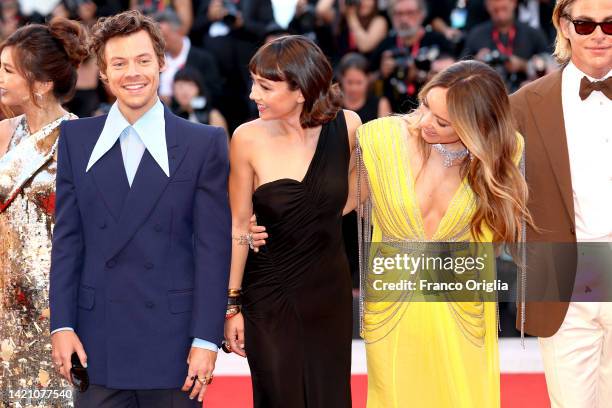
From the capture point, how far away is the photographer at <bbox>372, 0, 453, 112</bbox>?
23.5 ft

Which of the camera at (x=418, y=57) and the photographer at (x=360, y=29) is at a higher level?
the photographer at (x=360, y=29)

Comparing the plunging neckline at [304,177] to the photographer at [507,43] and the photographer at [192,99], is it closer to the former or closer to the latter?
the photographer at [192,99]

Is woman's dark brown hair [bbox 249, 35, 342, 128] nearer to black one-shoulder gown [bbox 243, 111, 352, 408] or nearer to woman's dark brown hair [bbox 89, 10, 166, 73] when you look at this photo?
black one-shoulder gown [bbox 243, 111, 352, 408]

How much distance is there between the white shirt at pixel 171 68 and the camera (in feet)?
23.8

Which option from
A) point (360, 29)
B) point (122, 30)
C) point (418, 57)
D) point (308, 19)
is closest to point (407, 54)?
point (418, 57)

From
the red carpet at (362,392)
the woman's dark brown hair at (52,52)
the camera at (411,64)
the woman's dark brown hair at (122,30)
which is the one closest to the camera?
the woman's dark brown hair at (122,30)

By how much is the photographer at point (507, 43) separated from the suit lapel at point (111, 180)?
4.21 m

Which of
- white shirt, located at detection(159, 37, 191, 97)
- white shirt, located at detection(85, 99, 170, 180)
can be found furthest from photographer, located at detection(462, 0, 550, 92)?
white shirt, located at detection(85, 99, 170, 180)

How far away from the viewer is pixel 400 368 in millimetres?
3480

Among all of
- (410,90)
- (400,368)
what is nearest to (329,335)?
(400,368)

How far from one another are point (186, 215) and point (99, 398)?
1.92 feet

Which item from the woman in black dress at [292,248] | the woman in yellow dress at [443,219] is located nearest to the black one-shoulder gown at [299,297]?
the woman in black dress at [292,248]

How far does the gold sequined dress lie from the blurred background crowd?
3.45m

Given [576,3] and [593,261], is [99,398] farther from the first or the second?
[576,3]
